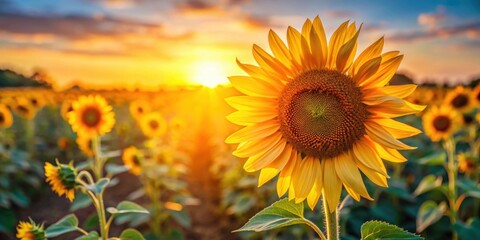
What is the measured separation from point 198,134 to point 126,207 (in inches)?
561

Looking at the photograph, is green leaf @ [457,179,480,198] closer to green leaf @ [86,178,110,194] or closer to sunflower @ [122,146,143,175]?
green leaf @ [86,178,110,194]

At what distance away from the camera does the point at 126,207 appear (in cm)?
257

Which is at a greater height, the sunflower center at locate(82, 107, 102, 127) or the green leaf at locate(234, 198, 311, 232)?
the sunflower center at locate(82, 107, 102, 127)

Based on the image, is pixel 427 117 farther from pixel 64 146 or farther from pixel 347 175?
pixel 64 146

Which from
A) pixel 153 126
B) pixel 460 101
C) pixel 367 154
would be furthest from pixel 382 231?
pixel 153 126

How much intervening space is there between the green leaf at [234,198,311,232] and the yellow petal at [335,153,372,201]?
230 mm

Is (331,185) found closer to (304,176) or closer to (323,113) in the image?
(304,176)

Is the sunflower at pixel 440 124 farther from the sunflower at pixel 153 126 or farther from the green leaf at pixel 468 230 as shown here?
the sunflower at pixel 153 126

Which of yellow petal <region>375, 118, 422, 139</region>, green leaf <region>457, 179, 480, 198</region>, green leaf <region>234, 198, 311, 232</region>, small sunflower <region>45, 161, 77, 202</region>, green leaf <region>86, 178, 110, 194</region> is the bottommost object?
green leaf <region>457, 179, 480, 198</region>

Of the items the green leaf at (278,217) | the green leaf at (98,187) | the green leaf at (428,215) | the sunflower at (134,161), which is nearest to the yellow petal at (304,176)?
the green leaf at (278,217)

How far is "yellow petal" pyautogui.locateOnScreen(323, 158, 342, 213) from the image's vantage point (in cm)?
176

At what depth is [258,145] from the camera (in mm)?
1914

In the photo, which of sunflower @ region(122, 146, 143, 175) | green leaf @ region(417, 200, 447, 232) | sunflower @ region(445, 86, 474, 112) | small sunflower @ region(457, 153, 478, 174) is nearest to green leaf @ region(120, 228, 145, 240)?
green leaf @ region(417, 200, 447, 232)

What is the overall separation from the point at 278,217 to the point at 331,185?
252mm
